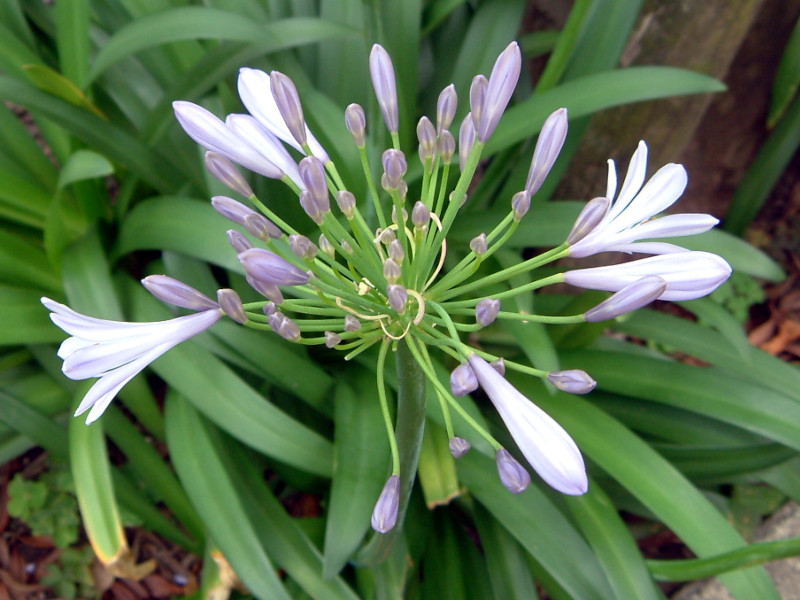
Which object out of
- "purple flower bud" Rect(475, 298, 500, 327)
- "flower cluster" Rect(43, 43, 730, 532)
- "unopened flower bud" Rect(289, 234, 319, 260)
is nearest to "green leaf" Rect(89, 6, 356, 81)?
"flower cluster" Rect(43, 43, 730, 532)

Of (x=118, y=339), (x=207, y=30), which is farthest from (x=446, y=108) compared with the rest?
(x=207, y=30)

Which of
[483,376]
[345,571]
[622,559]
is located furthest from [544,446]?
[345,571]

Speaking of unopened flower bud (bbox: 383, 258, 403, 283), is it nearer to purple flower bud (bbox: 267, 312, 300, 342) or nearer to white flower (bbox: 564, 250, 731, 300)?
purple flower bud (bbox: 267, 312, 300, 342)

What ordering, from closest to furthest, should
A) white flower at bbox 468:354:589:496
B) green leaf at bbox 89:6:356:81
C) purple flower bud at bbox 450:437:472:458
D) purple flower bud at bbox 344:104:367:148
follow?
1. white flower at bbox 468:354:589:496
2. purple flower bud at bbox 450:437:472:458
3. purple flower bud at bbox 344:104:367:148
4. green leaf at bbox 89:6:356:81

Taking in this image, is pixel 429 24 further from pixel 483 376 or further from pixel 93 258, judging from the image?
pixel 483 376

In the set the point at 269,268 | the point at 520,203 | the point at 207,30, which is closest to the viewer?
the point at 269,268

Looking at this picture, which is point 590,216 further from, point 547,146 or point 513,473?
point 513,473

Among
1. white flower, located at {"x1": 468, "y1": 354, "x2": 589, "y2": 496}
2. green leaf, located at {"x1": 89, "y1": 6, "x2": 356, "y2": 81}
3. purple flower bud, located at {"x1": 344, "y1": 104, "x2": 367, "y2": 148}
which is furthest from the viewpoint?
green leaf, located at {"x1": 89, "y1": 6, "x2": 356, "y2": 81}
